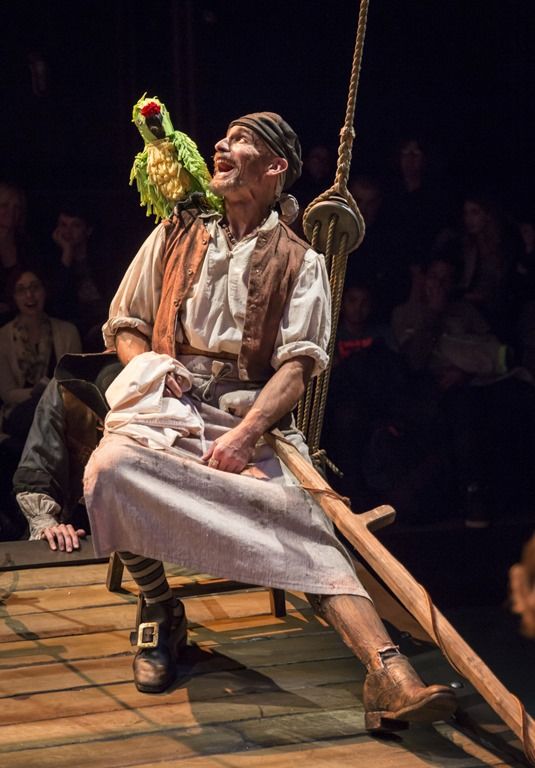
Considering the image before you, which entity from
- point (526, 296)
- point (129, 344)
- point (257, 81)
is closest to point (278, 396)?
point (129, 344)

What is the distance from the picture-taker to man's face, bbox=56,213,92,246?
4773 millimetres

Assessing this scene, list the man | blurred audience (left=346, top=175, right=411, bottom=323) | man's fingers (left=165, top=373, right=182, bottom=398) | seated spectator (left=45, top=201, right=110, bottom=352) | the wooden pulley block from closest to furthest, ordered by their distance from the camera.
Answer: the man
man's fingers (left=165, top=373, right=182, bottom=398)
the wooden pulley block
seated spectator (left=45, top=201, right=110, bottom=352)
blurred audience (left=346, top=175, right=411, bottom=323)

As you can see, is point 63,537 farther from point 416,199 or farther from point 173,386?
point 416,199

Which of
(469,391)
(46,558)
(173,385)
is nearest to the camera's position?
(173,385)

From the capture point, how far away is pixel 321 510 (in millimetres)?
2814

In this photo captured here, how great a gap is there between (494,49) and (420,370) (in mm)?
1409

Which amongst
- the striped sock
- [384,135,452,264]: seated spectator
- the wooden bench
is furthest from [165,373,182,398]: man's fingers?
[384,135,452,264]: seated spectator

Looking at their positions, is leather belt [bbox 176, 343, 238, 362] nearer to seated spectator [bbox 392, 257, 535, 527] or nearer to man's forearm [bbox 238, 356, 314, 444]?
man's forearm [bbox 238, 356, 314, 444]

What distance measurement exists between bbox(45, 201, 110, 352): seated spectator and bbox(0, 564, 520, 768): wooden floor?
155 centimetres

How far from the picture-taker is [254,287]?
2.96 meters

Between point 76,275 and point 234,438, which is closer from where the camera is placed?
point 234,438

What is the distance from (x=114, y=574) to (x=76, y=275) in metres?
1.74

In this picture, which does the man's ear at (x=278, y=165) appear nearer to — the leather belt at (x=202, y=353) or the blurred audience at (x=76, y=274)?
the leather belt at (x=202, y=353)

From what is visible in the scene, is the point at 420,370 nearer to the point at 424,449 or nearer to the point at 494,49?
the point at 424,449
